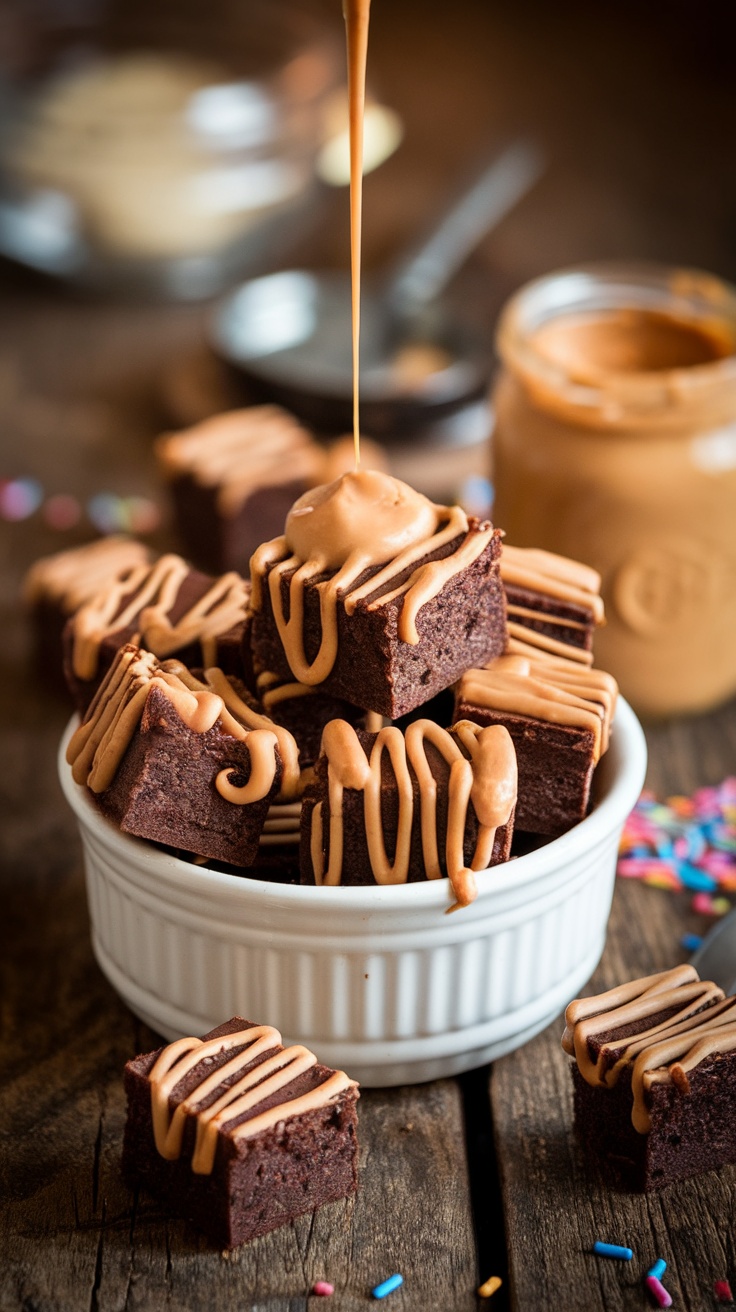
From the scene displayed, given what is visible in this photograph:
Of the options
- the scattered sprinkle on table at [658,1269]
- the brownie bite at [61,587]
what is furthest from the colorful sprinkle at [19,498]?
the scattered sprinkle on table at [658,1269]

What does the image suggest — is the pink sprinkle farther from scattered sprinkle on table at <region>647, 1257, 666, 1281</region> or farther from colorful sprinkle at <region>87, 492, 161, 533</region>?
colorful sprinkle at <region>87, 492, 161, 533</region>

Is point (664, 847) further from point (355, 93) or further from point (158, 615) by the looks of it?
point (355, 93)

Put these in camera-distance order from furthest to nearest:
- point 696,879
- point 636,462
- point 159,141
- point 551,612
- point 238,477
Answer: point 159,141 < point 238,477 < point 636,462 < point 696,879 < point 551,612

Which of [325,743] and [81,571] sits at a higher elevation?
[325,743]

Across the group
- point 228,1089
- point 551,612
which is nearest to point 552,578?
point 551,612

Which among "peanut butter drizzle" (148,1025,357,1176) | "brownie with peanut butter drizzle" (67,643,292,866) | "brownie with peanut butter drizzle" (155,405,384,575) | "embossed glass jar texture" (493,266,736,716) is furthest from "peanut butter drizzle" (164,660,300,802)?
"brownie with peanut butter drizzle" (155,405,384,575)

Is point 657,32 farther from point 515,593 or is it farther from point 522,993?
point 522,993

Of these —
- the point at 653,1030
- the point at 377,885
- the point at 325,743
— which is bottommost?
the point at 653,1030
